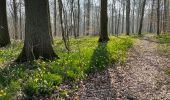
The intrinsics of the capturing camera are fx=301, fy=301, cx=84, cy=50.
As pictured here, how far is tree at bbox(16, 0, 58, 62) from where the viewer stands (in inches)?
460

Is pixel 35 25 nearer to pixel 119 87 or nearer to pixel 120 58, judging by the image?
pixel 119 87

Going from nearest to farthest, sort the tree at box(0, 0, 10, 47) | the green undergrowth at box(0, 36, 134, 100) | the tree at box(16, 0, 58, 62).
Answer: the green undergrowth at box(0, 36, 134, 100) → the tree at box(16, 0, 58, 62) → the tree at box(0, 0, 10, 47)

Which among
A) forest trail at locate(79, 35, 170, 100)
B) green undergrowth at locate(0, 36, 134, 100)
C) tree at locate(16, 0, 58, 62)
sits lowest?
forest trail at locate(79, 35, 170, 100)

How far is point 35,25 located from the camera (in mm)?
11781

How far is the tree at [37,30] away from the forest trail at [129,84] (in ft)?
7.90

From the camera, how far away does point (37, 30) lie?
11.9m

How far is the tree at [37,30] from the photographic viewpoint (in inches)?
460

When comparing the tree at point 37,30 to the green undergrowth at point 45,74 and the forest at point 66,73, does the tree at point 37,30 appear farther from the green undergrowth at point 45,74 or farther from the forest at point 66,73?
the green undergrowth at point 45,74

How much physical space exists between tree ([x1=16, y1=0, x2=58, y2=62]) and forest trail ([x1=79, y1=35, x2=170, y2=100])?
7.90 feet

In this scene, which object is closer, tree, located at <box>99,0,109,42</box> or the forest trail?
the forest trail

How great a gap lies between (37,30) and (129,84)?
419 centimetres

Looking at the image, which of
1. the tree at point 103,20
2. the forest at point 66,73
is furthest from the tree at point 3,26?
the tree at point 103,20

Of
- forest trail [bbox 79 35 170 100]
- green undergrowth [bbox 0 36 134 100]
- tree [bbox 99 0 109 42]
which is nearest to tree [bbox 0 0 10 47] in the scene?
green undergrowth [bbox 0 36 134 100]

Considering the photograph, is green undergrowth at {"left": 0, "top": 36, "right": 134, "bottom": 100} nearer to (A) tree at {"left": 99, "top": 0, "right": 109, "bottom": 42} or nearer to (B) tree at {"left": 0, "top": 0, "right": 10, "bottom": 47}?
(B) tree at {"left": 0, "top": 0, "right": 10, "bottom": 47}
